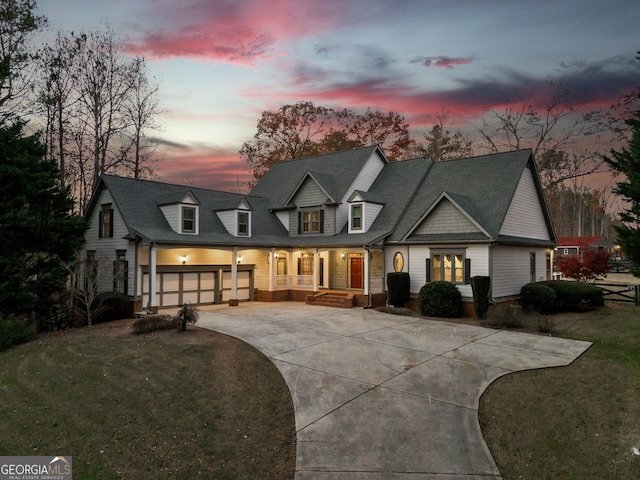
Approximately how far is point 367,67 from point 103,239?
18001 mm

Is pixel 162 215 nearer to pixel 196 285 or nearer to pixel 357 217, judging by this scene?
pixel 196 285

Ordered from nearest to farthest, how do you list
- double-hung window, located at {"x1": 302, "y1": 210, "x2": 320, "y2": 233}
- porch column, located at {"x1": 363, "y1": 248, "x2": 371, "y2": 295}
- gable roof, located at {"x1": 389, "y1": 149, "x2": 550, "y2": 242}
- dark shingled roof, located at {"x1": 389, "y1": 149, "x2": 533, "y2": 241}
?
1. gable roof, located at {"x1": 389, "y1": 149, "x2": 550, "y2": 242}
2. dark shingled roof, located at {"x1": 389, "y1": 149, "x2": 533, "y2": 241}
3. porch column, located at {"x1": 363, "y1": 248, "x2": 371, "y2": 295}
4. double-hung window, located at {"x1": 302, "y1": 210, "x2": 320, "y2": 233}

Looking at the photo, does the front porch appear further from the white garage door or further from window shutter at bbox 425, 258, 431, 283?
window shutter at bbox 425, 258, 431, 283

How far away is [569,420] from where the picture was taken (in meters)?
7.60

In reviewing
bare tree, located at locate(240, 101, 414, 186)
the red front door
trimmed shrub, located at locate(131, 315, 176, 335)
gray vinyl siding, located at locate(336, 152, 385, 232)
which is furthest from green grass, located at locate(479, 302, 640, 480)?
bare tree, located at locate(240, 101, 414, 186)

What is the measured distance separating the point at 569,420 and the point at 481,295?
10640mm

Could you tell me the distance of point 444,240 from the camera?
19.5 m

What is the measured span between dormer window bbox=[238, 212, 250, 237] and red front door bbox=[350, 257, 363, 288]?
646 cm

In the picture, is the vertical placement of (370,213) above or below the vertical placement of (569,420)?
above

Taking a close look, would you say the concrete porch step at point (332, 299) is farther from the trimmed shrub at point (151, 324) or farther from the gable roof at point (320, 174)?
the trimmed shrub at point (151, 324)

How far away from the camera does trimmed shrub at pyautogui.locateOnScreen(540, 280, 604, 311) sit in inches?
791

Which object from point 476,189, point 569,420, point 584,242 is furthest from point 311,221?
point 584,242

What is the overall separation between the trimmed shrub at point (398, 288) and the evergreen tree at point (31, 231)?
14.8 metres

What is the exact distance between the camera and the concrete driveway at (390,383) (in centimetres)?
627
